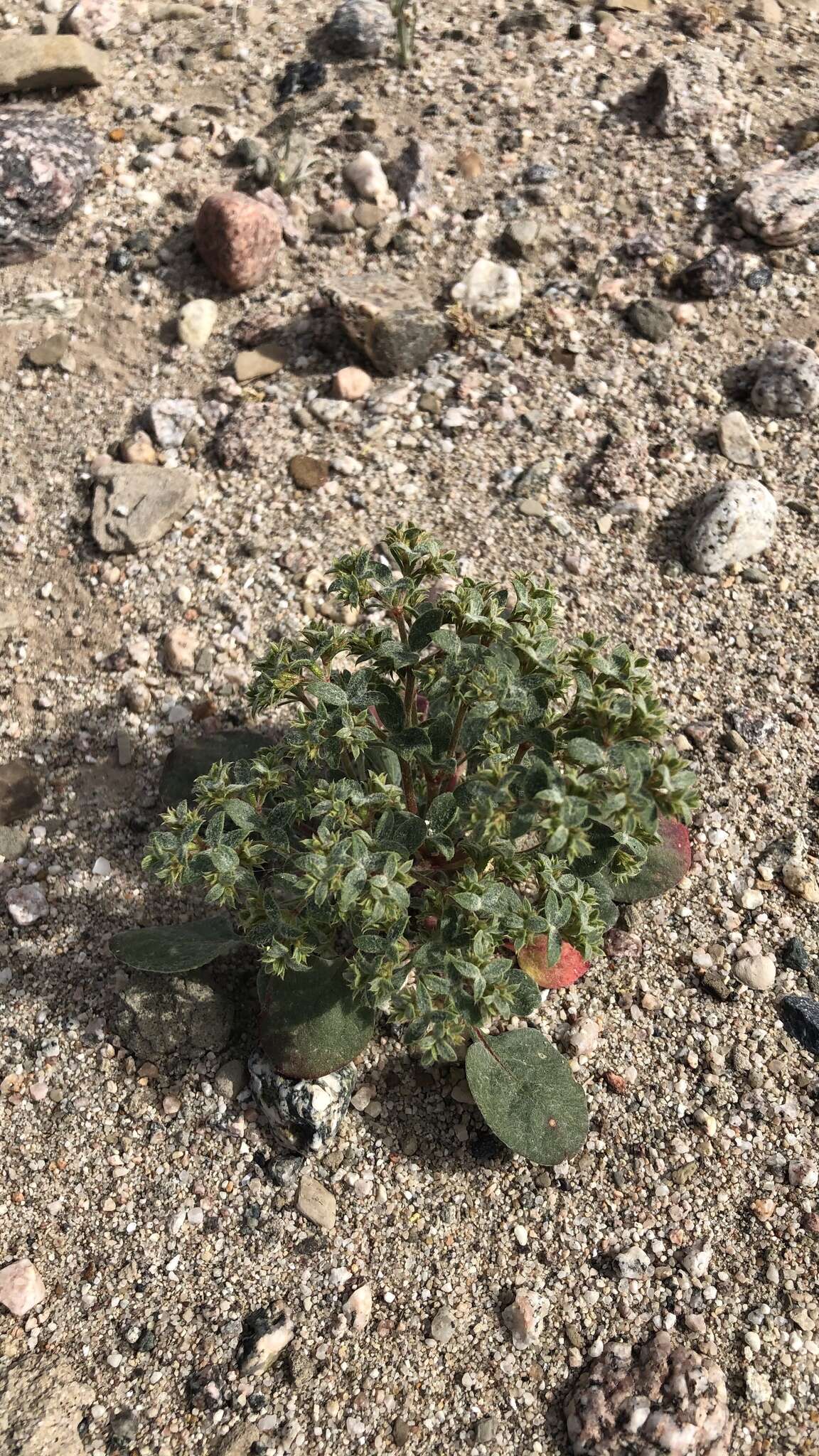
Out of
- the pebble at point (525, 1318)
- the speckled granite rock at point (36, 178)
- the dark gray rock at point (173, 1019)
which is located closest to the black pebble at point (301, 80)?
the speckled granite rock at point (36, 178)

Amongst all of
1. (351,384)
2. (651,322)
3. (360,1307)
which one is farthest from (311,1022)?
(651,322)

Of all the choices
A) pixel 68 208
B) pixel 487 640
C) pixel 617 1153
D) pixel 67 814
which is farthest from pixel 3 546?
pixel 617 1153

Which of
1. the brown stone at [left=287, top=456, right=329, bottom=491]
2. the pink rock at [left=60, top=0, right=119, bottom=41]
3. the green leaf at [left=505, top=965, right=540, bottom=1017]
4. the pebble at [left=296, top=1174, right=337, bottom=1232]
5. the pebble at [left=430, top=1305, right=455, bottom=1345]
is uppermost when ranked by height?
the pink rock at [left=60, top=0, right=119, bottom=41]

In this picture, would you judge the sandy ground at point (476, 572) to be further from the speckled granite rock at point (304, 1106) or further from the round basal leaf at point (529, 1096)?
the round basal leaf at point (529, 1096)

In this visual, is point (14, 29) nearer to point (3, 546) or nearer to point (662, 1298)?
point (3, 546)

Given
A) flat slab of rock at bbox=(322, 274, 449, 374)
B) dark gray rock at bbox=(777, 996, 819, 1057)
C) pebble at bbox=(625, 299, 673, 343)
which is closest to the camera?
dark gray rock at bbox=(777, 996, 819, 1057)

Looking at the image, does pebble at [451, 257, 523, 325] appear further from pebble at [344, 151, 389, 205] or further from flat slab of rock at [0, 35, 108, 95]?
flat slab of rock at [0, 35, 108, 95]

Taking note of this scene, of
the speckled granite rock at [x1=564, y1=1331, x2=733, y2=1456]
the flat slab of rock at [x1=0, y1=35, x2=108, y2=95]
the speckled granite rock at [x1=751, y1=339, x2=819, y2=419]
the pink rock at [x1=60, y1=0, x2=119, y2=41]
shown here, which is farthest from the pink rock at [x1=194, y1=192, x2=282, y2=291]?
the speckled granite rock at [x1=564, y1=1331, x2=733, y2=1456]
